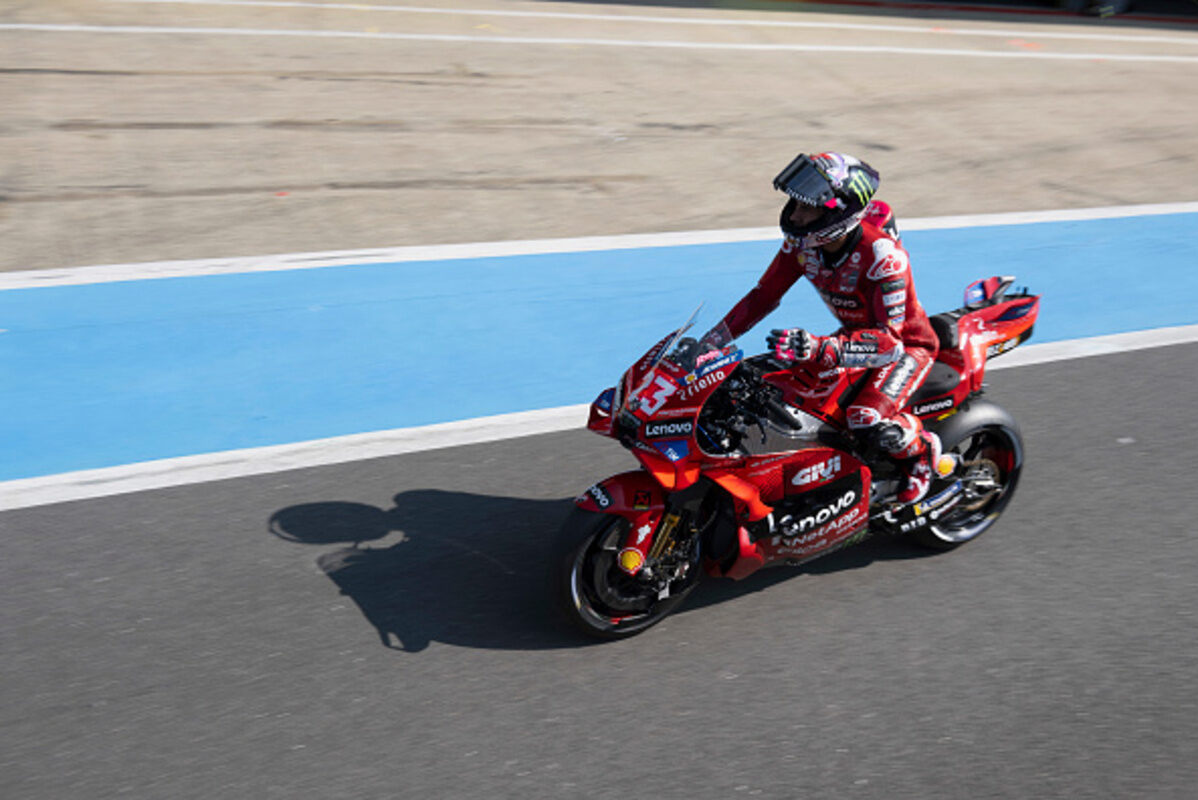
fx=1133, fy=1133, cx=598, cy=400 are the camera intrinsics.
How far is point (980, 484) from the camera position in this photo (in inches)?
223

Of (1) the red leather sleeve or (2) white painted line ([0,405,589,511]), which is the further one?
(2) white painted line ([0,405,589,511])

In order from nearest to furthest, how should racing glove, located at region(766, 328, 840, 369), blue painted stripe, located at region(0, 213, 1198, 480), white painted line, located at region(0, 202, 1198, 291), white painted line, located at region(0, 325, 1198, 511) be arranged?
racing glove, located at region(766, 328, 840, 369), white painted line, located at region(0, 325, 1198, 511), blue painted stripe, located at region(0, 213, 1198, 480), white painted line, located at region(0, 202, 1198, 291)

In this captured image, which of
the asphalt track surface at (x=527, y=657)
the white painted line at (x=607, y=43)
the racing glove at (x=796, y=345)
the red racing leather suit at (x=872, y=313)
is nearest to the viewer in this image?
the asphalt track surface at (x=527, y=657)

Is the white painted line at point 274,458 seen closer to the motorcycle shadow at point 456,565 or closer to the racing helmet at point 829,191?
the motorcycle shadow at point 456,565

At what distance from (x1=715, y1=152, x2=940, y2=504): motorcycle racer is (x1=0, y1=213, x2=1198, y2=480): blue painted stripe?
7.91ft

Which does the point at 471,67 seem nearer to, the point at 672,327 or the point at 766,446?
the point at 672,327

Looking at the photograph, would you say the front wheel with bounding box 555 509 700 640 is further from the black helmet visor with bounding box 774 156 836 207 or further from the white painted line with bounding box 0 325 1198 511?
the white painted line with bounding box 0 325 1198 511

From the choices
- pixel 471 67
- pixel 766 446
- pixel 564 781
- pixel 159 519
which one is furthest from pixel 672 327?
pixel 471 67

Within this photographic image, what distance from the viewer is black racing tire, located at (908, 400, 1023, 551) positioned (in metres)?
Result: 5.52

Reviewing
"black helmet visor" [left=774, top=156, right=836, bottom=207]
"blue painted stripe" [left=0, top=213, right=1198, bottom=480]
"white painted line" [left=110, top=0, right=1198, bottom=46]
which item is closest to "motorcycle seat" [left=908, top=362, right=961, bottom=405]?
"black helmet visor" [left=774, top=156, right=836, bottom=207]

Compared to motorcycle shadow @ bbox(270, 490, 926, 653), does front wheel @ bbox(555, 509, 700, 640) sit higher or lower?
higher

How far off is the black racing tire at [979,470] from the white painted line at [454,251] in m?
4.58

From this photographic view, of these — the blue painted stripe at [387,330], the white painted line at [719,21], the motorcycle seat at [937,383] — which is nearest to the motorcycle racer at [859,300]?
the motorcycle seat at [937,383]

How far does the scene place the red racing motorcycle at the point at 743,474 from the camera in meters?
4.58
